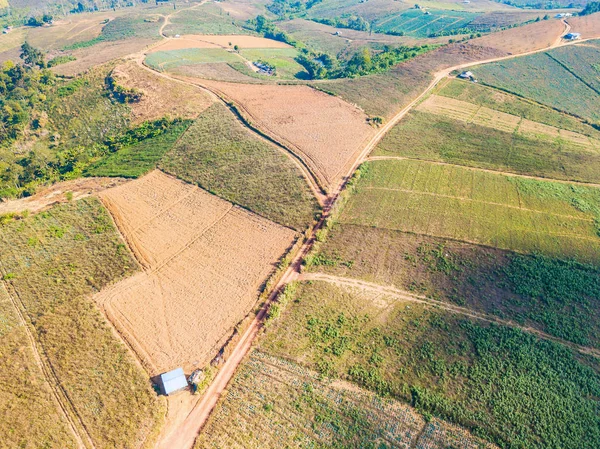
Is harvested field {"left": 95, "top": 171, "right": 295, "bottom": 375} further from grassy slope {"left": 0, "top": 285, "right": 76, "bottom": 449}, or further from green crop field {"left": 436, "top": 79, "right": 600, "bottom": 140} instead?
green crop field {"left": 436, "top": 79, "right": 600, "bottom": 140}

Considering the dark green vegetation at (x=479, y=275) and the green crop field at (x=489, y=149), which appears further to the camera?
the green crop field at (x=489, y=149)

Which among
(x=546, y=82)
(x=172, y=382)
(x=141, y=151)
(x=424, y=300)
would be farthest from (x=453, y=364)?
(x=546, y=82)

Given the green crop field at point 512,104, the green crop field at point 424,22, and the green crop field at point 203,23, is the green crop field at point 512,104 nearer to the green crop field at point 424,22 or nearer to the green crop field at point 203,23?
the green crop field at point 424,22

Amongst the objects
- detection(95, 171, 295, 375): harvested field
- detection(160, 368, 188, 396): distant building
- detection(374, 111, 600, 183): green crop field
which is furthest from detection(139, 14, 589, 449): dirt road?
detection(374, 111, 600, 183): green crop field

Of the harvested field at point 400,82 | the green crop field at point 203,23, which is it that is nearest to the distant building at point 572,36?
the harvested field at point 400,82

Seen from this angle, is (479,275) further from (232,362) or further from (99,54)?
(99,54)

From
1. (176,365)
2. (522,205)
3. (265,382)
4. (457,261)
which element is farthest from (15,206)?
(522,205)

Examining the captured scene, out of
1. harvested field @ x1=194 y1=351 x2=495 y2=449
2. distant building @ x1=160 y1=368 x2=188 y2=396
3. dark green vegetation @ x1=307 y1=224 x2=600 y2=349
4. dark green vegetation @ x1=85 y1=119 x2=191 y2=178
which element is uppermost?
dark green vegetation @ x1=85 y1=119 x2=191 y2=178
